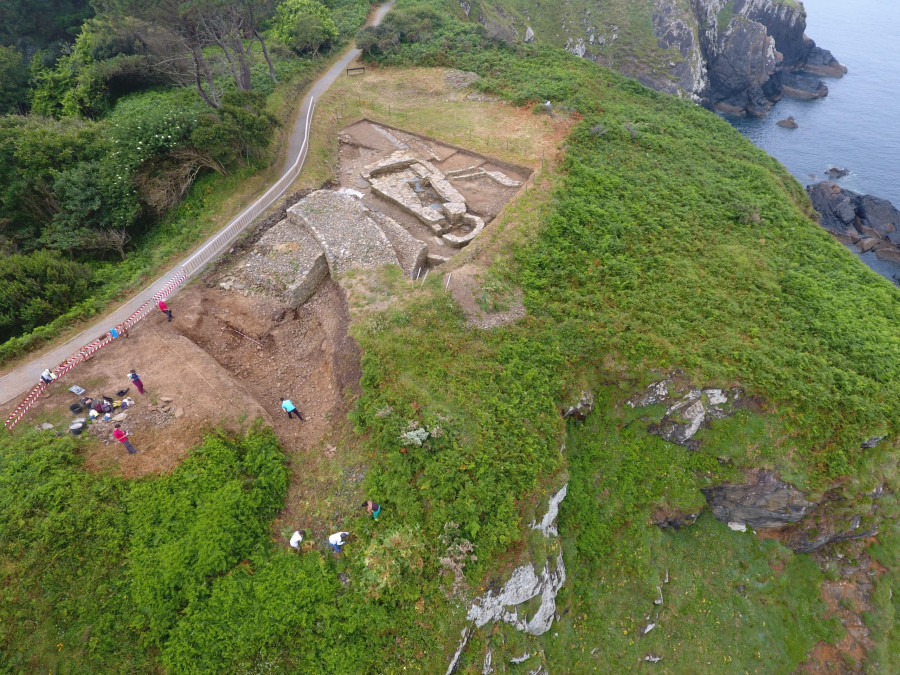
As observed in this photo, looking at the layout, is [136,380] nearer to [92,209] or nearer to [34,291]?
[34,291]

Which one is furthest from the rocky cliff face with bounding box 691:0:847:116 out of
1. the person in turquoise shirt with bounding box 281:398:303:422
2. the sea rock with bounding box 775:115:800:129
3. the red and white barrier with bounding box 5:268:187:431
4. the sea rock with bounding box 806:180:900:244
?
the person in turquoise shirt with bounding box 281:398:303:422

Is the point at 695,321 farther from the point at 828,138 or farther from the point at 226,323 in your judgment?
the point at 828,138

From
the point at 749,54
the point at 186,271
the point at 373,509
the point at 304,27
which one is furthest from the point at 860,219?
the point at 186,271

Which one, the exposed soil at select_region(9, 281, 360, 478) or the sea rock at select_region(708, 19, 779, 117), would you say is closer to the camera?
the exposed soil at select_region(9, 281, 360, 478)

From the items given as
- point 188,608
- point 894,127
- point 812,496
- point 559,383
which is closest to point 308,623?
point 188,608

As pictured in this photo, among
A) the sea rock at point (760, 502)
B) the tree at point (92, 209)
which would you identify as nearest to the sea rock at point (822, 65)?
the sea rock at point (760, 502)

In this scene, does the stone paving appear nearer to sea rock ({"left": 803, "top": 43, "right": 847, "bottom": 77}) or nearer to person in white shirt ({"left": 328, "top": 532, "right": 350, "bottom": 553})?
person in white shirt ({"left": 328, "top": 532, "right": 350, "bottom": 553})
